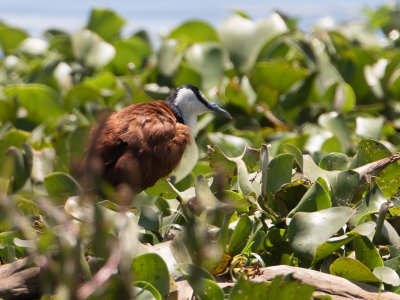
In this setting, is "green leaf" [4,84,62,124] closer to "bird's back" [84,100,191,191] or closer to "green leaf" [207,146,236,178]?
"bird's back" [84,100,191,191]

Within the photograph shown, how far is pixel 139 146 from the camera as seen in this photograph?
378 centimetres

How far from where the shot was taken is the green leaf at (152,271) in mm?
2111

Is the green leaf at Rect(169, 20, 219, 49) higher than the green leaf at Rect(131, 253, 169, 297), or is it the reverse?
the green leaf at Rect(131, 253, 169, 297)

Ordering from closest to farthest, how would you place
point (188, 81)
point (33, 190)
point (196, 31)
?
point (33, 190) → point (188, 81) → point (196, 31)

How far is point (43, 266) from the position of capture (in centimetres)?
143

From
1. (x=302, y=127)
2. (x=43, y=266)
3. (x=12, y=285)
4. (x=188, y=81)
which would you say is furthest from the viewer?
(x=188, y=81)

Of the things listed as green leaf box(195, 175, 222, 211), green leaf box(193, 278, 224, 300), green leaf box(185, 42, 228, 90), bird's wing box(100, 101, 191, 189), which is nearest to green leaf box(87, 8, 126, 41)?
green leaf box(185, 42, 228, 90)

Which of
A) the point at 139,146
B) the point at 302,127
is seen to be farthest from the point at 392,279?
the point at 302,127

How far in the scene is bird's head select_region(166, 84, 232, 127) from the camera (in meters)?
4.55

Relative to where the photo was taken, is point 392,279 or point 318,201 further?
point 318,201

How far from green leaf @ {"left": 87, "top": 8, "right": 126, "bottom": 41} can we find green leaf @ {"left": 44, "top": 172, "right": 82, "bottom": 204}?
2901 millimetres

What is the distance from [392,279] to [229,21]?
124 inches

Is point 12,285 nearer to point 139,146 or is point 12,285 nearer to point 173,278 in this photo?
Result: point 173,278

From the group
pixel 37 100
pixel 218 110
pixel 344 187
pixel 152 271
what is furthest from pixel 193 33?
pixel 152 271
